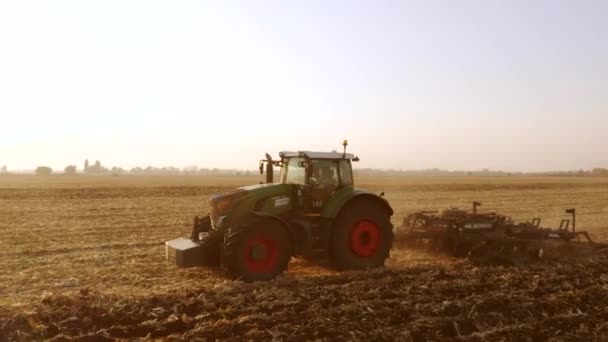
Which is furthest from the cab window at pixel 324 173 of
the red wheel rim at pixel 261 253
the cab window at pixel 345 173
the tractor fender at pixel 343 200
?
the red wheel rim at pixel 261 253

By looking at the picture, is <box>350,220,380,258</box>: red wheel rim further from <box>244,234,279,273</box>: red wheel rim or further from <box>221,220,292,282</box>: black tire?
<box>244,234,279,273</box>: red wheel rim

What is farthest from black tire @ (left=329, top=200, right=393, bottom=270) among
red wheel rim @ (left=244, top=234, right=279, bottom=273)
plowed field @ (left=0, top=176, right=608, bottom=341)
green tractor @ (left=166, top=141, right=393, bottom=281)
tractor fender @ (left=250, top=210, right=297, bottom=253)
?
red wheel rim @ (left=244, top=234, right=279, bottom=273)

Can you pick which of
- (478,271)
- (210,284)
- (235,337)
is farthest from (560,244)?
(235,337)

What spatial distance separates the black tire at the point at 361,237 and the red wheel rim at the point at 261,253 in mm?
1270

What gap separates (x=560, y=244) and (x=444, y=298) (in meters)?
4.86

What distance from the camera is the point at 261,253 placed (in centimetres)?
842

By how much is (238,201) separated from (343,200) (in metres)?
1.79

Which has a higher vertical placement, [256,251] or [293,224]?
[293,224]

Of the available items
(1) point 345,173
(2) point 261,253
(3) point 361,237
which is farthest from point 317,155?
(2) point 261,253

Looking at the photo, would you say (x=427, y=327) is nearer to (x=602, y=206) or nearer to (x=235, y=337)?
(x=235, y=337)

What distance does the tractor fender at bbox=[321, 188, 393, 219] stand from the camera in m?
9.28

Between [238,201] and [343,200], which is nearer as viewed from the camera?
[238,201]

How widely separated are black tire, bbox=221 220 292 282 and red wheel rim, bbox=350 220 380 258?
4.46 feet

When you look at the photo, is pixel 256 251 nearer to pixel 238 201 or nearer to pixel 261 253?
pixel 261 253
